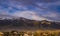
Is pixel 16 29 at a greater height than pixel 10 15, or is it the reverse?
pixel 10 15

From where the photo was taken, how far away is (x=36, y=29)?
2.55 m

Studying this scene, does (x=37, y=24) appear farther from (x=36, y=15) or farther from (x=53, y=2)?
(x=53, y=2)

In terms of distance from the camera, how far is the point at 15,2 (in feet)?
8.48

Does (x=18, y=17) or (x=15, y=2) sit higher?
(x=15, y=2)

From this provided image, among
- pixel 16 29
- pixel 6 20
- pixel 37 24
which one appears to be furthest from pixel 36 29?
pixel 6 20

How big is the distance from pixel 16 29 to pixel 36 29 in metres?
0.30

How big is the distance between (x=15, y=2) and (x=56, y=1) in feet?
2.04

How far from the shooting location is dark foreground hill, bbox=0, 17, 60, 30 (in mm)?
2537

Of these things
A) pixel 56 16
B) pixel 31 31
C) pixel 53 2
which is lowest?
pixel 31 31

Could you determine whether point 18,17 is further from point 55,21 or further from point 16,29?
point 55,21

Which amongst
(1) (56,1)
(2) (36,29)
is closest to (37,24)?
(2) (36,29)

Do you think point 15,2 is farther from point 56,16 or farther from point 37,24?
point 56,16

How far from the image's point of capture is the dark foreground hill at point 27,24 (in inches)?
99.9

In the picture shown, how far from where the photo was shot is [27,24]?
2570 mm
